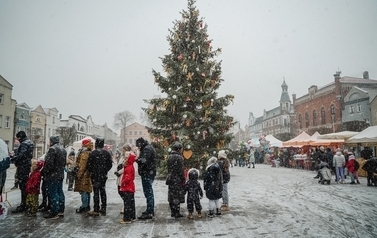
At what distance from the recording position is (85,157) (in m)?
6.59

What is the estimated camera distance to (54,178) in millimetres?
6082

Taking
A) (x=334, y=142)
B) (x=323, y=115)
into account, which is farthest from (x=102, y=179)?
(x=323, y=115)

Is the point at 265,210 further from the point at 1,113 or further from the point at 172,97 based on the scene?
the point at 1,113

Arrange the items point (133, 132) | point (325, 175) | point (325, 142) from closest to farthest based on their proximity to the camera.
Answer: point (325, 175) → point (325, 142) → point (133, 132)

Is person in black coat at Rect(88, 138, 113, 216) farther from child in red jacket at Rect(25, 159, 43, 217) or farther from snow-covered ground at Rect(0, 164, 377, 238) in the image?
child in red jacket at Rect(25, 159, 43, 217)

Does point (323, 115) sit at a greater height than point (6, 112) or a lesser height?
greater

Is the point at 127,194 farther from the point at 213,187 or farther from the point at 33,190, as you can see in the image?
the point at 33,190

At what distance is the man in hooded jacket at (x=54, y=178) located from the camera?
6.06m

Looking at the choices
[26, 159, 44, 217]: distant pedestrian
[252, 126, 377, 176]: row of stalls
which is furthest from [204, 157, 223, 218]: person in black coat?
[252, 126, 377, 176]: row of stalls

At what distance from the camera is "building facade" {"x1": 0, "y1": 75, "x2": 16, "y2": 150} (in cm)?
3506

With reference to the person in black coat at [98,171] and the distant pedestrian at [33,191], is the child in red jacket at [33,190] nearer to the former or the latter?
the distant pedestrian at [33,191]

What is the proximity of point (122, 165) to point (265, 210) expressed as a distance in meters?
4.04

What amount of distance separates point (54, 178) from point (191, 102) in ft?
31.5

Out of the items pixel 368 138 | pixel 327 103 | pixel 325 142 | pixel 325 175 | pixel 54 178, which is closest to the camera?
pixel 54 178
